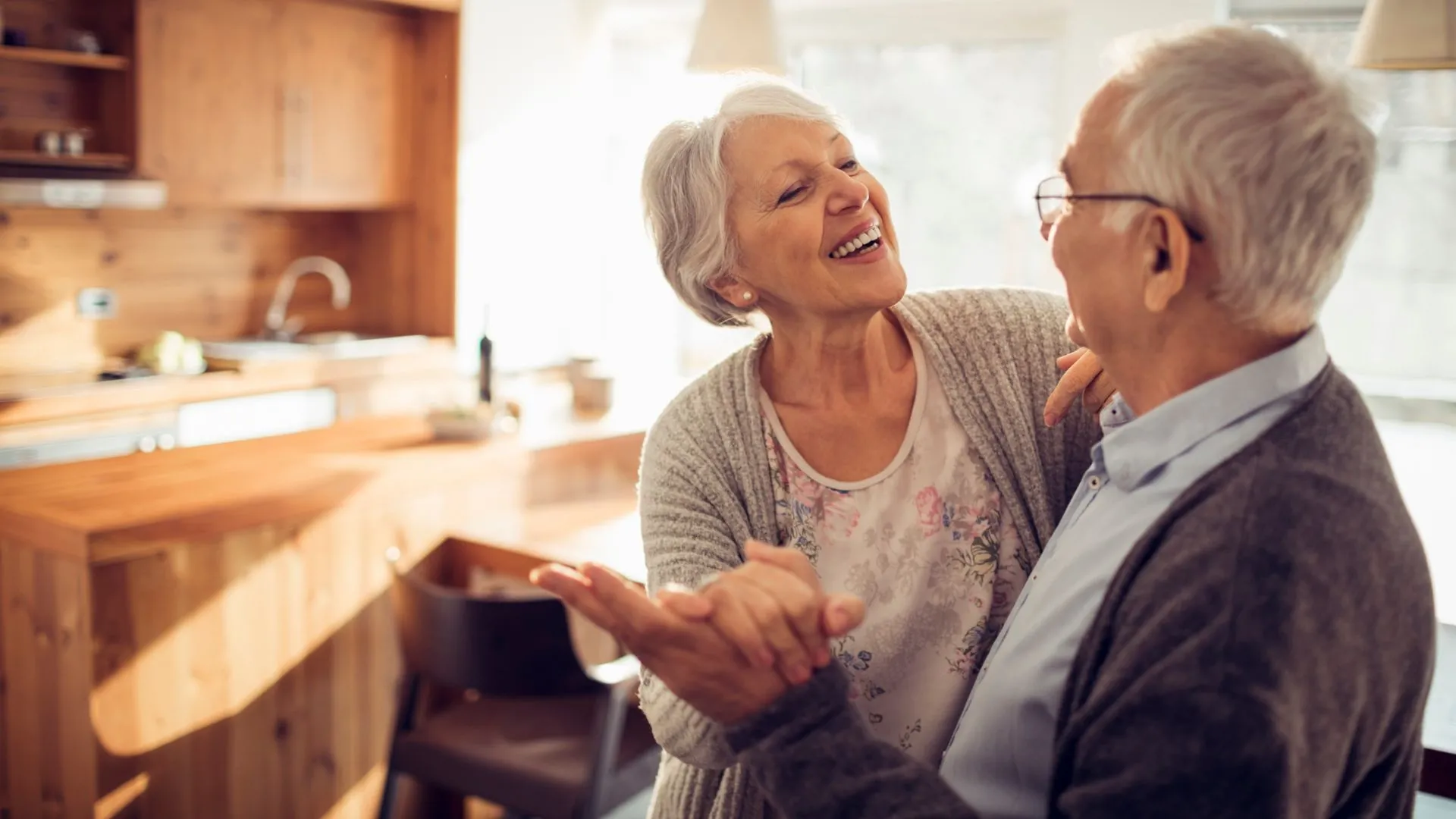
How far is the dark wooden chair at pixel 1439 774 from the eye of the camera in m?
1.72

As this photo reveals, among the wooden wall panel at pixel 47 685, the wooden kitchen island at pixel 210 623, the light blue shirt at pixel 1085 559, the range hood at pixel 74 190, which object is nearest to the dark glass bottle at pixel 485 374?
the wooden kitchen island at pixel 210 623

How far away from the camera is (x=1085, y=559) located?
3.56ft

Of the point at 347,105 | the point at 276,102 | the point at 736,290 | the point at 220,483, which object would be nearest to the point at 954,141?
the point at 347,105

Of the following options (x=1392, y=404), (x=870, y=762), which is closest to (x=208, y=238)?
(x=1392, y=404)

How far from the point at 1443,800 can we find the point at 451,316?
167 inches

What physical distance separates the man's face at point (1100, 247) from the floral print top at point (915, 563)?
0.41 m

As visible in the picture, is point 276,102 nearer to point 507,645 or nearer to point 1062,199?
point 507,645

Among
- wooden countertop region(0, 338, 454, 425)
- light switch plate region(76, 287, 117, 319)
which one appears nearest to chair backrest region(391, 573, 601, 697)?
wooden countertop region(0, 338, 454, 425)

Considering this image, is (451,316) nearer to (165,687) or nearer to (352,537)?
(352,537)

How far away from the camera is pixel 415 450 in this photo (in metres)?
3.72

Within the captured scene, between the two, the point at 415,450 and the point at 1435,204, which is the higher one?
the point at 1435,204

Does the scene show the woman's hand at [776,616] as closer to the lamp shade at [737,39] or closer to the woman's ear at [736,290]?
the woman's ear at [736,290]

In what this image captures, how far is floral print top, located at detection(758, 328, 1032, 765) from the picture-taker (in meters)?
1.39

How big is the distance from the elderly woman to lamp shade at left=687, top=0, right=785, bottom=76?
4.64 ft
